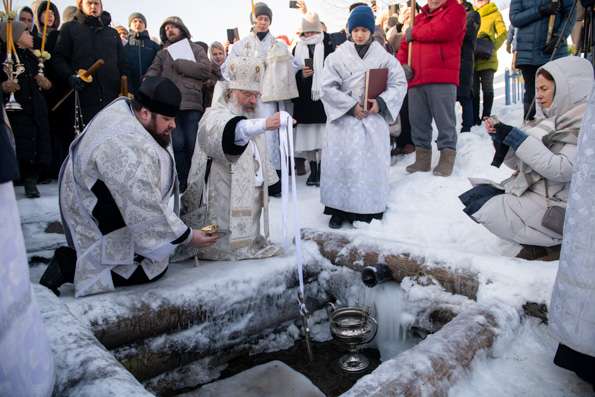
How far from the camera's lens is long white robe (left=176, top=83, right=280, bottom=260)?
351 centimetres

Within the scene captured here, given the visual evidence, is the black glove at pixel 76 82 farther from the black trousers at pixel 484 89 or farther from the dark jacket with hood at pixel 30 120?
the black trousers at pixel 484 89

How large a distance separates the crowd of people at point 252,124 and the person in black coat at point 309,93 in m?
0.02

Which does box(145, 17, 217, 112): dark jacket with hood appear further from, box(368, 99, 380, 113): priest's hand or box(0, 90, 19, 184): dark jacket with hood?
box(0, 90, 19, 184): dark jacket with hood

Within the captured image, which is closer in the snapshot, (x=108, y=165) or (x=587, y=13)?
(x=108, y=165)

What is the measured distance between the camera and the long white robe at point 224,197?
3510 mm

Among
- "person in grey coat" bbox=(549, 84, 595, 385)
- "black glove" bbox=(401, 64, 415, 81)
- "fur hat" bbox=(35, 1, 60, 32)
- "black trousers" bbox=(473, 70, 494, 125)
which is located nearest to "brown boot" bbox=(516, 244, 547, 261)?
"person in grey coat" bbox=(549, 84, 595, 385)

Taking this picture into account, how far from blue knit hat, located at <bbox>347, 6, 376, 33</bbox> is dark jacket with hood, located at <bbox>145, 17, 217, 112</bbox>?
2155 millimetres

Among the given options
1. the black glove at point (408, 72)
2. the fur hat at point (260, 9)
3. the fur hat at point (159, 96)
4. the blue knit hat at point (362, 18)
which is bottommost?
the fur hat at point (159, 96)

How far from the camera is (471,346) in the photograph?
80.2 inches

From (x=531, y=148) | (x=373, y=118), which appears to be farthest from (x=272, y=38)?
(x=531, y=148)

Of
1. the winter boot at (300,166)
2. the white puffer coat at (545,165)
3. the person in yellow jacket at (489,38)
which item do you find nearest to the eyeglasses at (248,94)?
the white puffer coat at (545,165)

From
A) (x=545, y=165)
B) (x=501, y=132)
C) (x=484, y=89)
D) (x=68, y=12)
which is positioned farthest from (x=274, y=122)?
(x=484, y=89)

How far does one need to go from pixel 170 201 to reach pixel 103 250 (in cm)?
56

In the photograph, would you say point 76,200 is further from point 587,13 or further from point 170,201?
point 587,13
